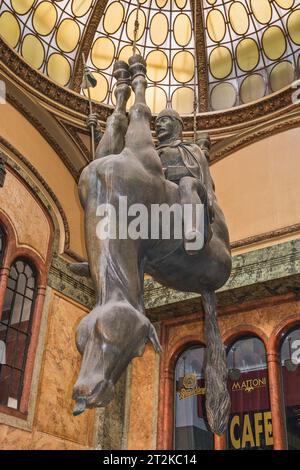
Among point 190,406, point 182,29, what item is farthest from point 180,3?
point 190,406

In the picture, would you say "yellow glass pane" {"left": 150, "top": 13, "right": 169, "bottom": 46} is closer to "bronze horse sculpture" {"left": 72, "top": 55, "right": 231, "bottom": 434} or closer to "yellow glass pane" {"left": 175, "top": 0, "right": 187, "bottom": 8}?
"yellow glass pane" {"left": 175, "top": 0, "right": 187, "bottom": 8}

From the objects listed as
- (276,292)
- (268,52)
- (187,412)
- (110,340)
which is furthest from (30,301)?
(110,340)

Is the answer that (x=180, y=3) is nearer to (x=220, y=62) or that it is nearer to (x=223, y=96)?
(x=220, y=62)

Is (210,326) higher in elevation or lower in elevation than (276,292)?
lower

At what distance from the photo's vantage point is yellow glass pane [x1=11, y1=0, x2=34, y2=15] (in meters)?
11.5

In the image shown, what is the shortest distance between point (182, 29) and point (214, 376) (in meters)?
12.1

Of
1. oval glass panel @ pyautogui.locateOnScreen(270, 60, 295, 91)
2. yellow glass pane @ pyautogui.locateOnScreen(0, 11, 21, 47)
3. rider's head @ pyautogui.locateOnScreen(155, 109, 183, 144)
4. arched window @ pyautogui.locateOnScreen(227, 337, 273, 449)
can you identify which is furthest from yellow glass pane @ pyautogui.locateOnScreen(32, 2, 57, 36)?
rider's head @ pyautogui.locateOnScreen(155, 109, 183, 144)

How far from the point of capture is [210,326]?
8.94 feet

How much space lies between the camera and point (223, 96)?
13289 millimetres

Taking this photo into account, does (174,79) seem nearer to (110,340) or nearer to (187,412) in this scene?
(187,412)

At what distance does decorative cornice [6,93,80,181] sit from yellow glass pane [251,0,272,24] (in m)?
5.52

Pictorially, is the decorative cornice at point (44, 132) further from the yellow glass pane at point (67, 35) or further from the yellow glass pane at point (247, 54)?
the yellow glass pane at point (247, 54)

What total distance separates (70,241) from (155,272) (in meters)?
8.98

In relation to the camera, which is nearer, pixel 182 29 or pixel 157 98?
pixel 182 29
